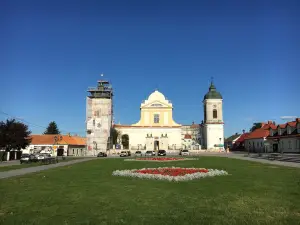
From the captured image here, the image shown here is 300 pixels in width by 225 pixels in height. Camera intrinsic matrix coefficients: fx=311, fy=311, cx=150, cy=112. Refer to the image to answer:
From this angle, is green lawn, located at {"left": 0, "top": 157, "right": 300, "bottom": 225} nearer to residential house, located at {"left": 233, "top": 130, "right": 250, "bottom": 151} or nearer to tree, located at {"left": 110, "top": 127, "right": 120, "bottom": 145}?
tree, located at {"left": 110, "top": 127, "right": 120, "bottom": 145}

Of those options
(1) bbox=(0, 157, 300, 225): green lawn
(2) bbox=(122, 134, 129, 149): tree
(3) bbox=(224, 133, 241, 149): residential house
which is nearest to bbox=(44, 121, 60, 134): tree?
(2) bbox=(122, 134, 129, 149): tree

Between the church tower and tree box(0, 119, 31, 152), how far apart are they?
2075 inches

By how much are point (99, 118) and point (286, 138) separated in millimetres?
46897

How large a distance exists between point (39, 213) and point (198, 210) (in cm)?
454

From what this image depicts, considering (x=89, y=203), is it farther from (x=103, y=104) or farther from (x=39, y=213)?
(x=103, y=104)

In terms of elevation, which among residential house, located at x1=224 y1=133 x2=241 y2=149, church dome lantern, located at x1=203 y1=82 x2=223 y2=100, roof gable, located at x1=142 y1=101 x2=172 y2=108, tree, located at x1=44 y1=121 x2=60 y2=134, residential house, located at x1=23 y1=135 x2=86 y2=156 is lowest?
residential house, located at x1=23 y1=135 x2=86 y2=156

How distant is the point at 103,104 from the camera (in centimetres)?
8594

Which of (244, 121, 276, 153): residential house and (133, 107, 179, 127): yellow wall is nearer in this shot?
(244, 121, 276, 153): residential house

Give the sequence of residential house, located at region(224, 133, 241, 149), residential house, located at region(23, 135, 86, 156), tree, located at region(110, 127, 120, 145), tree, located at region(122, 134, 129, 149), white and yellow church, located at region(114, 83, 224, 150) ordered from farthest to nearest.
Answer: residential house, located at region(224, 133, 241, 149)
tree, located at region(122, 134, 129, 149)
white and yellow church, located at region(114, 83, 224, 150)
tree, located at region(110, 127, 120, 145)
residential house, located at region(23, 135, 86, 156)

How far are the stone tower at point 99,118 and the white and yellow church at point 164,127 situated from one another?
7646 millimetres

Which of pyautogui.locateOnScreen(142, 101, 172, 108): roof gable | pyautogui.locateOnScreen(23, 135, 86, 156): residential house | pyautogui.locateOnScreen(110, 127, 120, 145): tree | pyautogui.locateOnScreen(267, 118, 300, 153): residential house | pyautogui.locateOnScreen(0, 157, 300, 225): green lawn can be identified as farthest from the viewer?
pyautogui.locateOnScreen(142, 101, 172, 108): roof gable

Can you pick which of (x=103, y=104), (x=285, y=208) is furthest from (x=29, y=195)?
(x=103, y=104)

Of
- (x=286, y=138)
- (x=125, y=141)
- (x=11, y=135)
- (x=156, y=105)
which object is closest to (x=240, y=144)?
(x=156, y=105)

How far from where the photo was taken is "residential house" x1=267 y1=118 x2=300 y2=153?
63.6 metres
